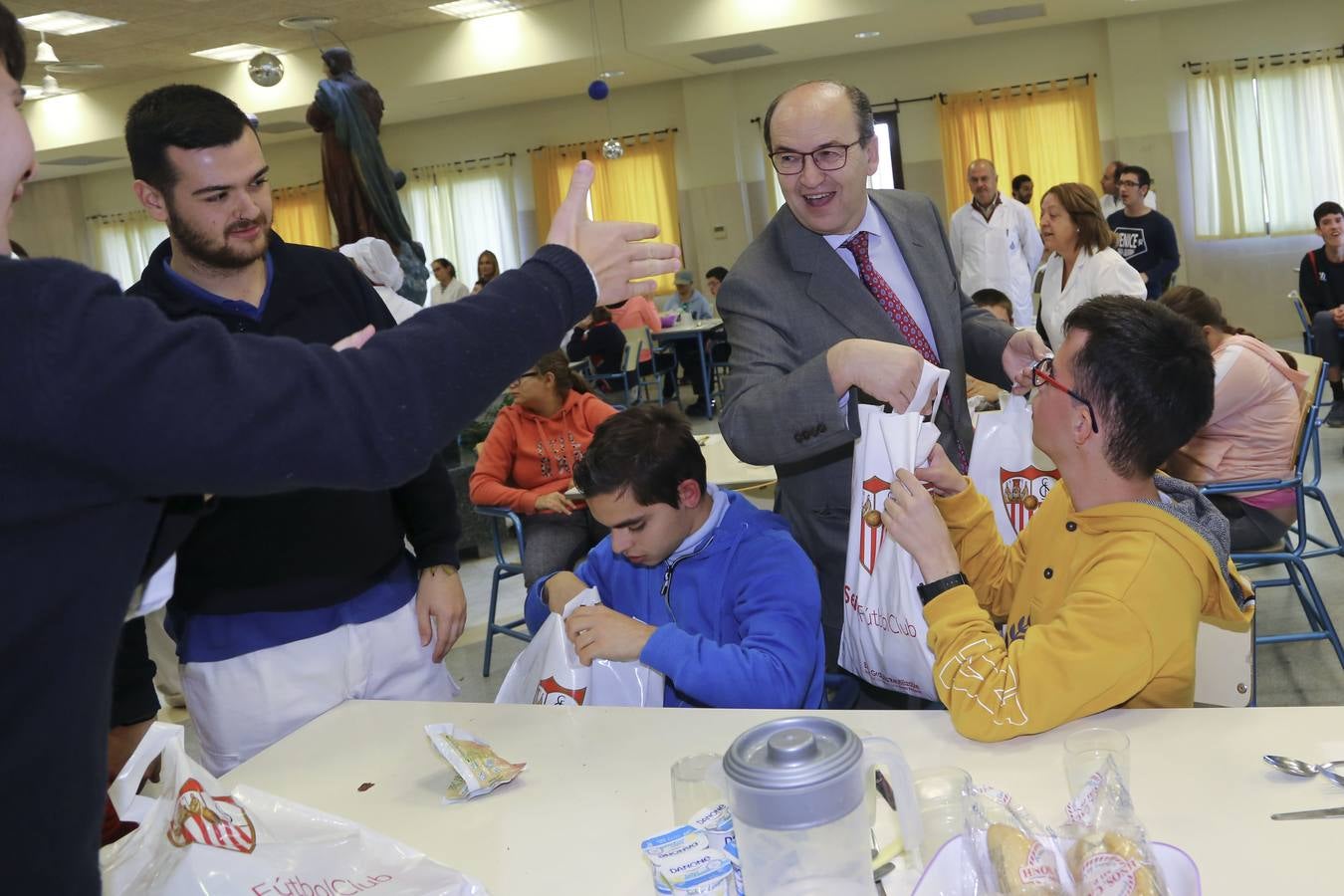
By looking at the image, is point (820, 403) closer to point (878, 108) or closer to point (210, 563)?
point (210, 563)

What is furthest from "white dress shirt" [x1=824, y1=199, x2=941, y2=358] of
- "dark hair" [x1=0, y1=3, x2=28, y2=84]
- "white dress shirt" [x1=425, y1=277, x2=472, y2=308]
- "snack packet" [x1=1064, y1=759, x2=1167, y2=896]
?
"white dress shirt" [x1=425, y1=277, x2=472, y2=308]

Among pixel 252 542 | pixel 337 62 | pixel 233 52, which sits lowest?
pixel 252 542

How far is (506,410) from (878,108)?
9.10 m

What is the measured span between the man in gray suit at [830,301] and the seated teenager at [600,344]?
24.3 ft

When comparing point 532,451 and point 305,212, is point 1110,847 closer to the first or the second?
point 532,451

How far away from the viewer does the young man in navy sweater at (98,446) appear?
29.1 inches

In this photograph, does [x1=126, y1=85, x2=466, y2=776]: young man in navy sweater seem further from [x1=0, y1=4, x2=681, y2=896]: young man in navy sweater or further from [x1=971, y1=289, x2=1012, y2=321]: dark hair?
[x1=971, y1=289, x2=1012, y2=321]: dark hair

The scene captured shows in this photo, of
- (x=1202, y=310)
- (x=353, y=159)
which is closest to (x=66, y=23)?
(x=353, y=159)

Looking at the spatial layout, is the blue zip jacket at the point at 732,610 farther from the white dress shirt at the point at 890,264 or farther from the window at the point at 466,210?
the window at the point at 466,210

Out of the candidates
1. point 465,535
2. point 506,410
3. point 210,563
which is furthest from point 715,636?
point 465,535

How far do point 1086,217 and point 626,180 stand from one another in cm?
881

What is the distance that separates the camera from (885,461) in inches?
70.9

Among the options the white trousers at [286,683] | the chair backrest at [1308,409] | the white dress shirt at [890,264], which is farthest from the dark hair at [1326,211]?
the white trousers at [286,683]

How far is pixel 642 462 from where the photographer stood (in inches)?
86.0
